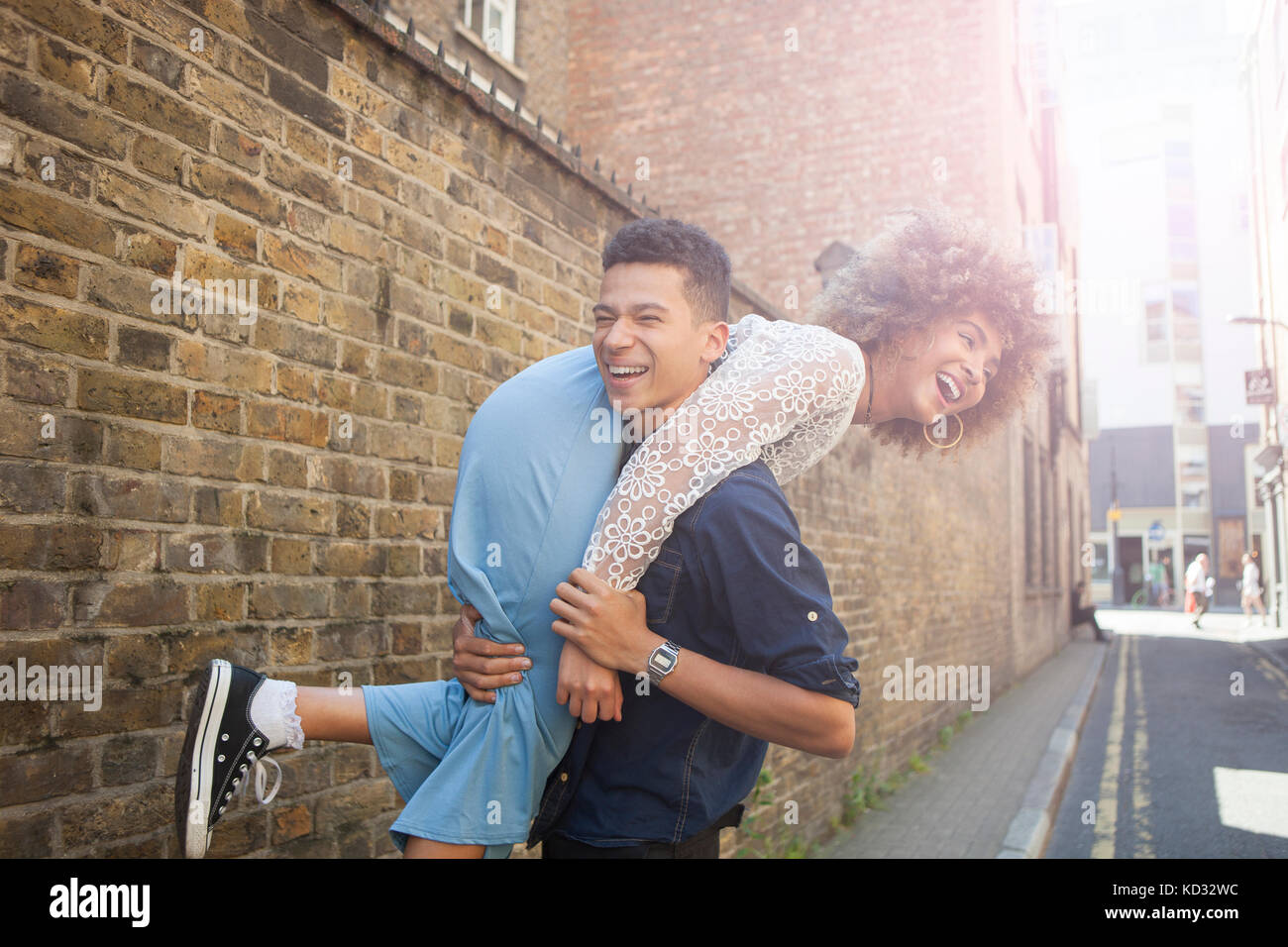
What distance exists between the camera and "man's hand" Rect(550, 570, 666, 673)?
1725 millimetres

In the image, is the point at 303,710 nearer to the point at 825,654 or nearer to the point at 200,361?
the point at 825,654

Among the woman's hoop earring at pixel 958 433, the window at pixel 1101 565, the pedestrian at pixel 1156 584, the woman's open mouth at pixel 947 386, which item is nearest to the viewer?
the woman's open mouth at pixel 947 386

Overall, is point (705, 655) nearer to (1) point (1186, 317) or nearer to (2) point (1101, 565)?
(1) point (1186, 317)

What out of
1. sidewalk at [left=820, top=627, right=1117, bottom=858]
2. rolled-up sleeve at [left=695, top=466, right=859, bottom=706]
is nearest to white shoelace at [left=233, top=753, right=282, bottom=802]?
rolled-up sleeve at [left=695, top=466, right=859, bottom=706]

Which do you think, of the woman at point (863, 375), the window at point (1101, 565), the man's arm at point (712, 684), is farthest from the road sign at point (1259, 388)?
the man's arm at point (712, 684)

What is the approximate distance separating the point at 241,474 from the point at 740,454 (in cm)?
157

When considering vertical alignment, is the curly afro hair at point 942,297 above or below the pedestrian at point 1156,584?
above

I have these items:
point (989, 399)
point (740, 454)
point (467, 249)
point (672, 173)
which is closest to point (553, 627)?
point (740, 454)

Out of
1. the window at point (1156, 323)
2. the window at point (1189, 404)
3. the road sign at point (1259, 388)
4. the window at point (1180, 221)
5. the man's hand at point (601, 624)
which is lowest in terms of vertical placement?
the man's hand at point (601, 624)

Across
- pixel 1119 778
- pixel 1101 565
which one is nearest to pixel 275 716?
pixel 1119 778

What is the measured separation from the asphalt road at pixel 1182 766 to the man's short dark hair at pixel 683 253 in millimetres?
5304

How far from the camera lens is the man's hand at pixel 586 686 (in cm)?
174

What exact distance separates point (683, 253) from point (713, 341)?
8.8 inches

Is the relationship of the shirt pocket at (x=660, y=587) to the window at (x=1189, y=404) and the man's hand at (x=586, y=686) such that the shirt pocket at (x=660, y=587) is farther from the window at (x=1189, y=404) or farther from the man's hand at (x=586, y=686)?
the window at (x=1189, y=404)
